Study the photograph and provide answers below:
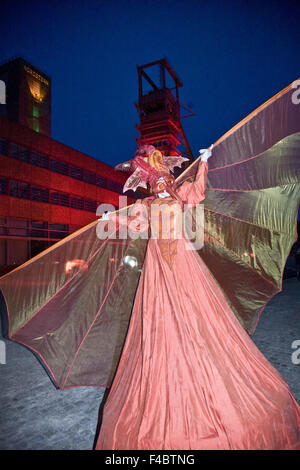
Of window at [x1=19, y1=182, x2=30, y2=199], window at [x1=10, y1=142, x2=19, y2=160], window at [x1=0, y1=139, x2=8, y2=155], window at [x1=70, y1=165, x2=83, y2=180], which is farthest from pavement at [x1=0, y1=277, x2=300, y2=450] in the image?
window at [x1=70, y1=165, x2=83, y2=180]

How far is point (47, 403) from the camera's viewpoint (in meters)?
2.97

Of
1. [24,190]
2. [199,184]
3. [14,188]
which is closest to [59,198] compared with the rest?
[24,190]

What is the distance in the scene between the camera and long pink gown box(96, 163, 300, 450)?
1.90 metres

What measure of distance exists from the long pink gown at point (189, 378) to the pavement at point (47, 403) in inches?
23.7

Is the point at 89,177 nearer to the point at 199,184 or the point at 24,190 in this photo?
the point at 24,190

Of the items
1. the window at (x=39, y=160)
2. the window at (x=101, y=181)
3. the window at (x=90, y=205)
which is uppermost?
the window at (x=39, y=160)

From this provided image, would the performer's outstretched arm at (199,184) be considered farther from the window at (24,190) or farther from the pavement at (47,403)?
the window at (24,190)

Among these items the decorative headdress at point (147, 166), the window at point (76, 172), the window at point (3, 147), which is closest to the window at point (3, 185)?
the window at point (3, 147)

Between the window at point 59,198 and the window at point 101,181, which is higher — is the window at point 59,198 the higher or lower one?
the lower one

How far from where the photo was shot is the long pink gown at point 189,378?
6.24ft

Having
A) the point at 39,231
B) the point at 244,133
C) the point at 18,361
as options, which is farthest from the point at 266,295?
the point at 39,231

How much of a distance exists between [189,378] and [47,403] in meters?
1.91

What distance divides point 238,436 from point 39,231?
1891cm

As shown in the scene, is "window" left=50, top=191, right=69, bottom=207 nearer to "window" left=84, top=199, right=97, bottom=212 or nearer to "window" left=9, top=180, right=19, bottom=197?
"window" left=84, top=199, right=97, bottom=212
